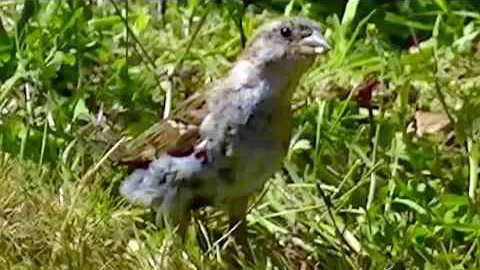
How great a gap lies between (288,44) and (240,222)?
0.39 metres

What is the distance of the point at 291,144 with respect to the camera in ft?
12.4

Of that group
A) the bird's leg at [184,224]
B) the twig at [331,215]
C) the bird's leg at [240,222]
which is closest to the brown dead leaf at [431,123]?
the twig at [331,215]

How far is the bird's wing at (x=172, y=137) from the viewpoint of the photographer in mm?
3328

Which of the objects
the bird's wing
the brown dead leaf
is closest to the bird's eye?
the bird's wing

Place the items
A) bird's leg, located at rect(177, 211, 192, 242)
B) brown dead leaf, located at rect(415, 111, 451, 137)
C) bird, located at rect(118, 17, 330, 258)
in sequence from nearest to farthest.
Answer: bird, located at rect(118, 17, 330, 258)
bird's leg, located at rect(177, 211, 192, 242)
brown dead leaf, located at rect(415, 111, 451, 137)

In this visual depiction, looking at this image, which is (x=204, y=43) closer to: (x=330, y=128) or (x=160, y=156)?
(x=330, y=128)

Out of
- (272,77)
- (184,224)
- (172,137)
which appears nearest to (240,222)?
(184,224)

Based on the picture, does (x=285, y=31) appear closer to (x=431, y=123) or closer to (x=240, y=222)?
(x=240, y=222)

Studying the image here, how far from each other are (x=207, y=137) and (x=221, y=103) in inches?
3.1

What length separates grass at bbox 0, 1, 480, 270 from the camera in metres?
3.40

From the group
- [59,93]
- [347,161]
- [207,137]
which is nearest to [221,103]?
[207,137]

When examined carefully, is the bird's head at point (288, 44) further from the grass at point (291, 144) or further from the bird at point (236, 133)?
the grass at point (291, 144)

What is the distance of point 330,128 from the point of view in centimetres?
391

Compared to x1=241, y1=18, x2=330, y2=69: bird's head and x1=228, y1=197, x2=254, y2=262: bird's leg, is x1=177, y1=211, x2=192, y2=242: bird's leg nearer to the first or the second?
x1=228, y1=197, x2=254, y2=262: bird's leg
